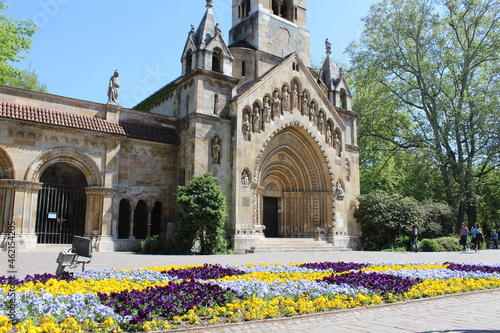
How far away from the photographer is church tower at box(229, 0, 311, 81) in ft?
94.4

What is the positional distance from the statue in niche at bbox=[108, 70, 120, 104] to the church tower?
8.86m

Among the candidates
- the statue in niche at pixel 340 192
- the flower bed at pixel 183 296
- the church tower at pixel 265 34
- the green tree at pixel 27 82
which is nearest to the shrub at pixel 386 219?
the statue in niche at pixel 340 192

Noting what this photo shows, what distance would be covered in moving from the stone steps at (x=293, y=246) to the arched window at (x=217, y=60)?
10143 millimetres

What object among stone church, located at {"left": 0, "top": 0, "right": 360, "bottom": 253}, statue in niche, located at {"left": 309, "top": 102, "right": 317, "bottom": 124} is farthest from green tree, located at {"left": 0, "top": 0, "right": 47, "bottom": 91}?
statue in niche, located at {"left": 309, "top": 102, "right": 317, "bottom": 124}

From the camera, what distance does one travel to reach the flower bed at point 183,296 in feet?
19.0

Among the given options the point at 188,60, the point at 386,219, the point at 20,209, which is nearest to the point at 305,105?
the point at 188,60

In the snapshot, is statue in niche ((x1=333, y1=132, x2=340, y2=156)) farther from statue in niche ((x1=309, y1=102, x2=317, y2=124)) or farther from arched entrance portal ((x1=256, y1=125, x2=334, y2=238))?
statue in niche ((x1=309, y1=102, x2=317, y2=124))

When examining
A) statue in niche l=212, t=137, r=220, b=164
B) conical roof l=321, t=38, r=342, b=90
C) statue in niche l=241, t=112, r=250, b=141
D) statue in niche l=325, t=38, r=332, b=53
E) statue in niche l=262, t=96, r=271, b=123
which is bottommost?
statue in niche l=212, t=137, r=220, b=164

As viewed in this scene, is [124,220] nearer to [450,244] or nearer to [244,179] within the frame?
[244,179]

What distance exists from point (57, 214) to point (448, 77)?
31.3 m

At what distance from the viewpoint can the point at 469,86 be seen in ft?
115

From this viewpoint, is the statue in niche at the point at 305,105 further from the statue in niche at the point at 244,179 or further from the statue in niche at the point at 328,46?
the statue in niche at the point at 328,46

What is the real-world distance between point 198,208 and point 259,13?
1627 centimetres

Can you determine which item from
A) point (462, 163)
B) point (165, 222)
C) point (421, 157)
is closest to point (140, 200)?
point (165, 222)
